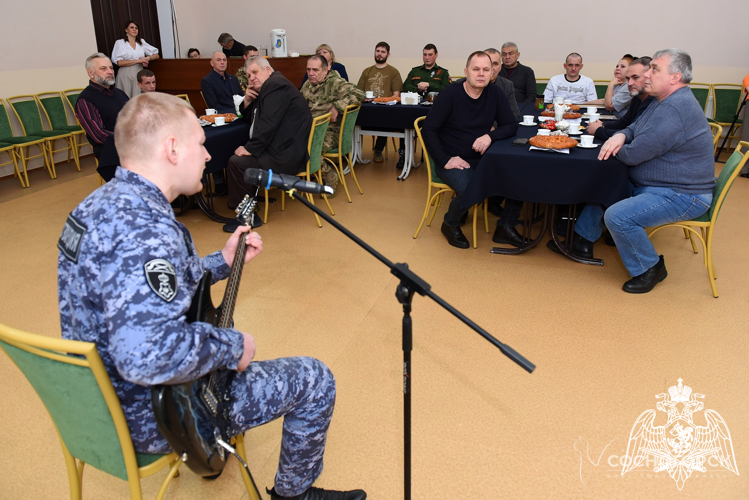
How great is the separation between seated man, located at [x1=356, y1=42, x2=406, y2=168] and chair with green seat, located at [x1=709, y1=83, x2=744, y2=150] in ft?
11.2

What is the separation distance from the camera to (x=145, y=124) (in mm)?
1102

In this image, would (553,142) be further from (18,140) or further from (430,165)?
(18,140)

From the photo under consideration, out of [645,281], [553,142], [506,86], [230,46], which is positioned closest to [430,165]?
[553,142]

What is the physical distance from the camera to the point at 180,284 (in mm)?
1053

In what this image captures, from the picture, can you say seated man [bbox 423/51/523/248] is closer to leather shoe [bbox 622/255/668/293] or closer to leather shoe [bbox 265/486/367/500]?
leather shoe [bbox 622/255/668/293]

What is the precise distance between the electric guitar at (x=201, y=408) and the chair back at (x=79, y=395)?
0.10 m

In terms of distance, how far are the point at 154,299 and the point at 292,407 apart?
51 centimetres

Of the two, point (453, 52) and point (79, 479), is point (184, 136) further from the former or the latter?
point (453, 52)

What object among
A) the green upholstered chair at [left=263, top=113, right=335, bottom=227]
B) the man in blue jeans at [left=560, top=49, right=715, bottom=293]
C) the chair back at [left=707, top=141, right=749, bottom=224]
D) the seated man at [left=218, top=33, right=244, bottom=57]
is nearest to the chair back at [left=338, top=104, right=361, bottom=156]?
the green upholstered chair at [left=263, top=113, right=335, bottom=227]

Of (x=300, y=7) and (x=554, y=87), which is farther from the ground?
(x=300, y=7)

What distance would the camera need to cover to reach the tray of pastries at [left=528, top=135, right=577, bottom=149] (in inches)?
115

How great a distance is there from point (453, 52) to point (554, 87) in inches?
77.8

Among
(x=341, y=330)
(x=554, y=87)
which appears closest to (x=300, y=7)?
(x=554, y=87)

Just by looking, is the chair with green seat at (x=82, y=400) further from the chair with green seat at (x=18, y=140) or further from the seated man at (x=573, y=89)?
the seated man at (x=573, y=89)
